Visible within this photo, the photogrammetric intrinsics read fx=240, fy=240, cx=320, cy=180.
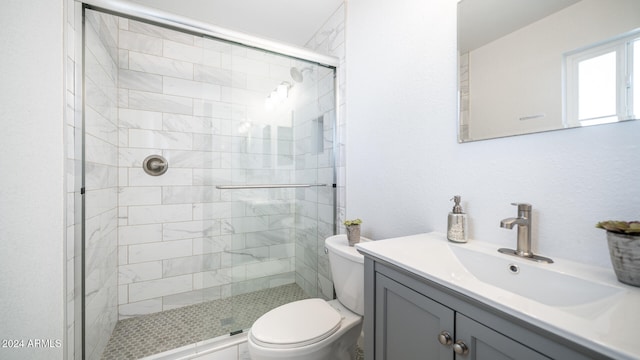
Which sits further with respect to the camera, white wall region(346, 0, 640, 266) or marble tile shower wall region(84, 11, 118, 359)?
marble tile shower wall region(84, 11, 118, 359)

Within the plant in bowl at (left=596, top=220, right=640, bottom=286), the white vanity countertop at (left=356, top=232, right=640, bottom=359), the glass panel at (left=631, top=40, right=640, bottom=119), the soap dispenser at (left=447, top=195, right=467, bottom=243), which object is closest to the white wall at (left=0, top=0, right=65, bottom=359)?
the white vanity countertop at (left=356, top=232, right=640, bottom=359)

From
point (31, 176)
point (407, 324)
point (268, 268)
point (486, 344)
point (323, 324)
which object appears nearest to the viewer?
point (486, 344)

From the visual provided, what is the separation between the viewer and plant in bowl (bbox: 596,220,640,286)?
1.84 ft

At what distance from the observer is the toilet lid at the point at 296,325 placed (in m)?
1.07

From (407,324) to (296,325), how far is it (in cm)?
61

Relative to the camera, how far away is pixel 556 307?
66cm

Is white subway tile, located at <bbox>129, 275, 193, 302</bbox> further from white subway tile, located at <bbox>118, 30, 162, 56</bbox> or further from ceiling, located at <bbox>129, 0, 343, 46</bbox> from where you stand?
ceiling, located at <bbox>129, 0, 343, 46</bbox>

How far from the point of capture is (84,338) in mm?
1241

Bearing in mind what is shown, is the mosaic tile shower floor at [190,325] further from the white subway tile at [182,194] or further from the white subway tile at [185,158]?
the white subway tile at [185,158]

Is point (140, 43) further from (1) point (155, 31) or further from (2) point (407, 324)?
(2) point (407, 324)

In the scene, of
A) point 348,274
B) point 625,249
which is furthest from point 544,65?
point 348,274

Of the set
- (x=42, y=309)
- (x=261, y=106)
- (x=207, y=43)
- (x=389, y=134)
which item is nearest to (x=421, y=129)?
(x=389, y=134)

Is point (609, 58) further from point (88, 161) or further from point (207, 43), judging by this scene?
point (88, 161)

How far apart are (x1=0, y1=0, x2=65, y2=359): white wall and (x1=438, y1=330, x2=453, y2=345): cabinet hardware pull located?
156 centimetres
